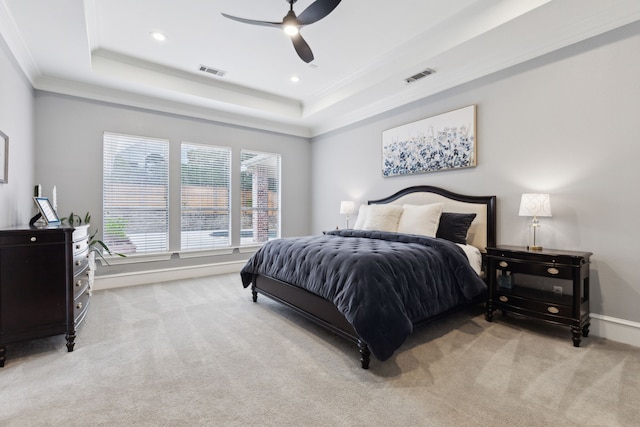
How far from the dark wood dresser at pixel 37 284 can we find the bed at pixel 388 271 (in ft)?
5.57

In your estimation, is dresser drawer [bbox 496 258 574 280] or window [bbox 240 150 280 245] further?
window [bbox 240 150 280 245]

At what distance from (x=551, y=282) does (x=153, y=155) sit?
5.34 meters

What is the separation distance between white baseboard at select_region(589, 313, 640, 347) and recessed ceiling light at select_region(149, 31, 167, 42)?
16.6 feet

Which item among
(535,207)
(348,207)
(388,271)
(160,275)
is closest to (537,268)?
(535,207)

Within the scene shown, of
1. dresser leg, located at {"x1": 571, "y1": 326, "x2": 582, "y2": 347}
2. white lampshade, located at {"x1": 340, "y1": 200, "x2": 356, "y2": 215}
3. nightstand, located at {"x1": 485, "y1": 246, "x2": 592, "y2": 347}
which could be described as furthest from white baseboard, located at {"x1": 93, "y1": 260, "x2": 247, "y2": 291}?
dresser leg, located at {"x1": 571, "y1": 326, "x2": 582, "y2": 347}

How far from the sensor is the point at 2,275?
2178 mm

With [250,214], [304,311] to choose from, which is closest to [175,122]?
[250,214]

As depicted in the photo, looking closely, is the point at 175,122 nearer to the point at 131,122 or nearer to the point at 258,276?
the point at 131,122

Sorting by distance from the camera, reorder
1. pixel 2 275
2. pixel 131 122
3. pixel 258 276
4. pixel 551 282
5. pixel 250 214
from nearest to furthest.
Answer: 1. pixel 2 275
2. pixel 551 282
3. pixel 258 276
4. pixel 131 122
5. pixel 250 214

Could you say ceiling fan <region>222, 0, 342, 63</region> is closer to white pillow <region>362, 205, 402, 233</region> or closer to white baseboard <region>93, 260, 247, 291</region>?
white pillow <region>362, 205, 402, 233</region>

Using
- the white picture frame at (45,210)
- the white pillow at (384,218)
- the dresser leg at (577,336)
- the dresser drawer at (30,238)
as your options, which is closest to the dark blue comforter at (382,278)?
the white pillow at (384,218)

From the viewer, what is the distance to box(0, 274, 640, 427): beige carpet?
1.61 metres

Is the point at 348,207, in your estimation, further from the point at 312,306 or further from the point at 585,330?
the point at 585,330

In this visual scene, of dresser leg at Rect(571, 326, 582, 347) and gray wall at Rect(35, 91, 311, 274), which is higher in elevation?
gray wall at Rect(35, 91, 311, 274)
